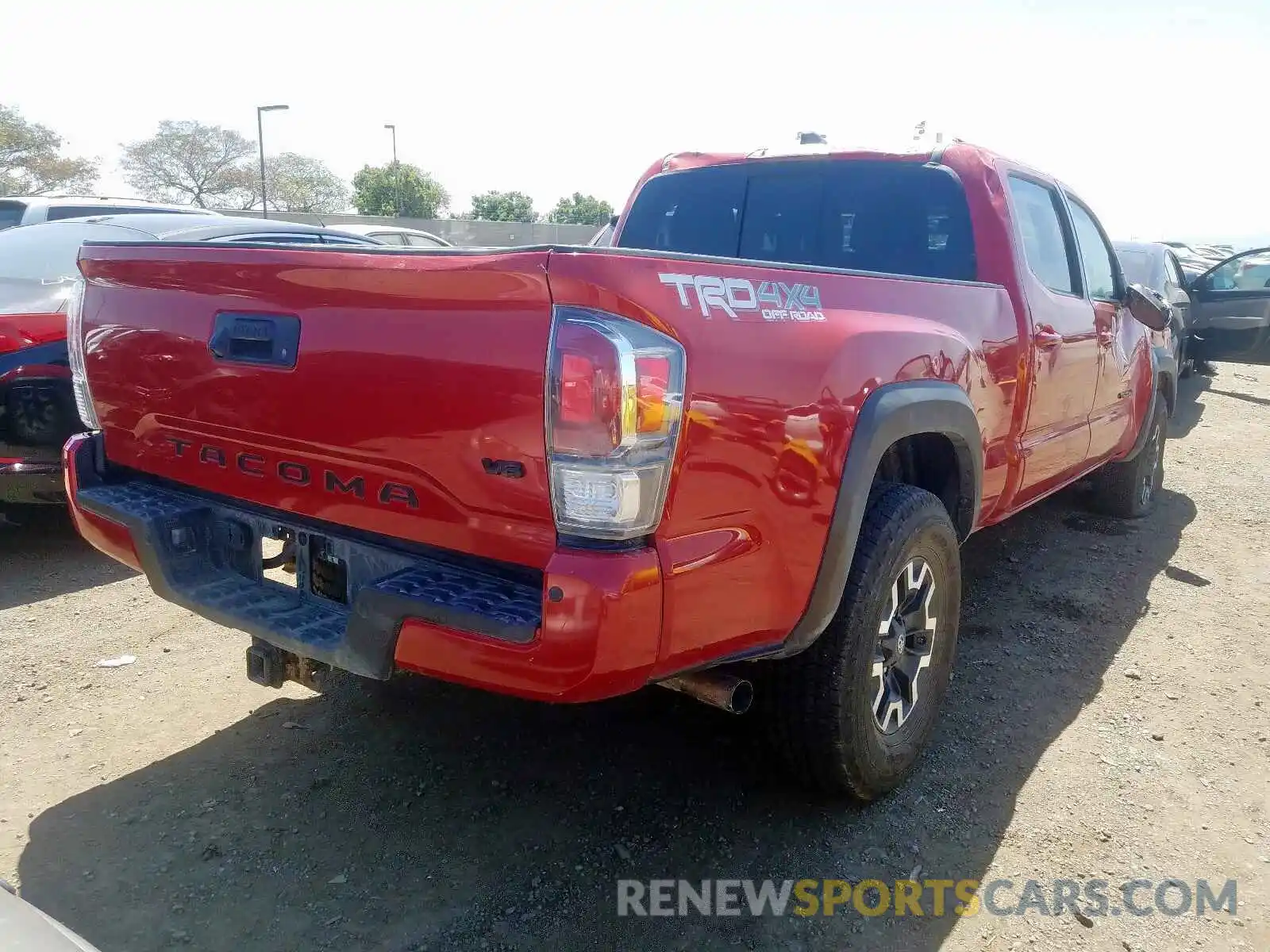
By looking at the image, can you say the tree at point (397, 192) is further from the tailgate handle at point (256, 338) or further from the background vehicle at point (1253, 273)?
the tailgate handle at point (256, 338)

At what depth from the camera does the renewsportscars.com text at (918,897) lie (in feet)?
7.61

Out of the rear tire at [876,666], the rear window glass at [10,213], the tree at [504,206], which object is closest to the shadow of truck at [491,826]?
the rear tire at [876,666]

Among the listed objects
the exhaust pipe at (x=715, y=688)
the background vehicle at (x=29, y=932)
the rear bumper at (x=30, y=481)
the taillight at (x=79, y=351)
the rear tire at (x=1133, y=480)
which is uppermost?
the taillight at (x=79, y=351)

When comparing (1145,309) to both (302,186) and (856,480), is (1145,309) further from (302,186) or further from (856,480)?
(302,186)

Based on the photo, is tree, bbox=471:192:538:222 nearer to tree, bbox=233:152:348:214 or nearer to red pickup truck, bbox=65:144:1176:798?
tree, bbox=233:152:348:214

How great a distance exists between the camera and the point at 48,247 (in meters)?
4.79

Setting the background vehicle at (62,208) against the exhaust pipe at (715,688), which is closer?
the exhaust pipe at (715,688)

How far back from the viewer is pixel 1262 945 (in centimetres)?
226

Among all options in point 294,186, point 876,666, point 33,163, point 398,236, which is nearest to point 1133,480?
point 876,666

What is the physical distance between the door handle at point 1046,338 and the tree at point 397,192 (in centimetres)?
5019

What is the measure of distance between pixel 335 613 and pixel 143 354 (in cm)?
89

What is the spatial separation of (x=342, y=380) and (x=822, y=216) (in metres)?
2.21

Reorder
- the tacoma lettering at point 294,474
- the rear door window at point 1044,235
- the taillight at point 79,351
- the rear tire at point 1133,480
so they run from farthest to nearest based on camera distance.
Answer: the rear tire at point 1133,480 < the rear door window at point 1044,235 < the taillight at point 79,351 < the tacoma lettering at point 294,474

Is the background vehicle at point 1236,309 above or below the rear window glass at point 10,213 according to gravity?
below
